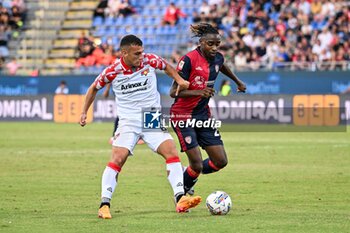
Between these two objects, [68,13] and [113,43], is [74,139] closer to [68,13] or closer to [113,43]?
[113,43]

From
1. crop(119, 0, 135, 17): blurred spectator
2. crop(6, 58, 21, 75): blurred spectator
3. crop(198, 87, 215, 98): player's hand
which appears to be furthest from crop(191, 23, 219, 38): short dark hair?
crop(119, 0, 135, 17): blurred spectator

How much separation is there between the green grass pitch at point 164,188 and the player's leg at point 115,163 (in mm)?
332

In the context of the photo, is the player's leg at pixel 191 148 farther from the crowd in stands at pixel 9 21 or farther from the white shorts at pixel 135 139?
the crowd in stands at pixel 9 21

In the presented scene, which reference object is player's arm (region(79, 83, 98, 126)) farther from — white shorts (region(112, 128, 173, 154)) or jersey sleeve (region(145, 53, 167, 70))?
jersey sleeve (region(145, 53, 167, 70))

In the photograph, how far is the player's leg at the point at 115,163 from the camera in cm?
1083

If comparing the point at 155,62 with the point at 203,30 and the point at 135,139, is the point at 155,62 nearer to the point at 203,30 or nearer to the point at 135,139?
the point at 135,139

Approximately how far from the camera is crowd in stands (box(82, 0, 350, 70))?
33.6 meters

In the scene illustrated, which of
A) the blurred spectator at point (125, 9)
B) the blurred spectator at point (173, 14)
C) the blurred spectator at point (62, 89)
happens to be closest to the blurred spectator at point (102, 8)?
the blurred spectator at point (125, 9)

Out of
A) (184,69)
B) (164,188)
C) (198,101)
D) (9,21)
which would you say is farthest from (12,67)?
(184,69)

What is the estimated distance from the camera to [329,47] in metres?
33.5

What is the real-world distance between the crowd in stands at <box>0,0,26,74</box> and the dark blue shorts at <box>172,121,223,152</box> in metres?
29.9

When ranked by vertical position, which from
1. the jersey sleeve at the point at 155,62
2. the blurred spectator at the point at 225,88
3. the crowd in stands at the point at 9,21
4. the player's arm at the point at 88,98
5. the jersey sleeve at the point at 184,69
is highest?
the jersey sleeve at the point at 155,62

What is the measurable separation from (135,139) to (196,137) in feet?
4.27

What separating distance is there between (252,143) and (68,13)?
2048 centimetres
